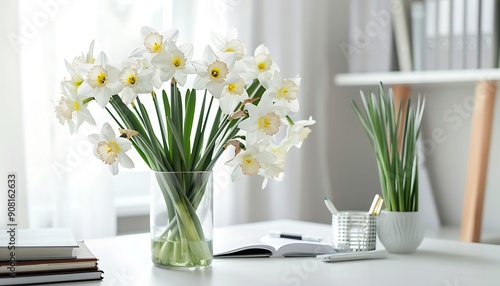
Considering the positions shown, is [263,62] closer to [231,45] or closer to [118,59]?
[231,45]

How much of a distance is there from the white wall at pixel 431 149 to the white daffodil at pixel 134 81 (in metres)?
1.57

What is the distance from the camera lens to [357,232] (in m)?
1.48

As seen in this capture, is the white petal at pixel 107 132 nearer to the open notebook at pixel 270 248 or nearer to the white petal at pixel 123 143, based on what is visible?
the white petal at pixel 123 143

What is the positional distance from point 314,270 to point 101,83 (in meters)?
0.49

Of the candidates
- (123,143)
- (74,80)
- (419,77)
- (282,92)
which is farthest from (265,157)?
(419,77)

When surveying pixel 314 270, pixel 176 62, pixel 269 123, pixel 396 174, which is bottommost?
pixel 314 270

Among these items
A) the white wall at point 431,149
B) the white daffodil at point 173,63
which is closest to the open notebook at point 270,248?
the white daffodil at point 173,63

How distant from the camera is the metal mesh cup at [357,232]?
1.48m

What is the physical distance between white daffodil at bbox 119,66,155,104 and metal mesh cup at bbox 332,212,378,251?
1.66 ft

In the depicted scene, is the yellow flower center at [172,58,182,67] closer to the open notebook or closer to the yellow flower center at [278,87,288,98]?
the yellow flower center at [278,87,288,98]

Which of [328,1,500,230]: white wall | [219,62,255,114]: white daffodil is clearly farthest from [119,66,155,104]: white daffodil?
[328,1,500,230]: white wall

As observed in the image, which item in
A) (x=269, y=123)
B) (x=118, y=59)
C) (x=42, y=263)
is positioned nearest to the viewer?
(x=42, y=263)

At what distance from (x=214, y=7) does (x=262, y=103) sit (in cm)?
117

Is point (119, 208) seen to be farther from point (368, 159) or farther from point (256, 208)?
point (368, 159)
